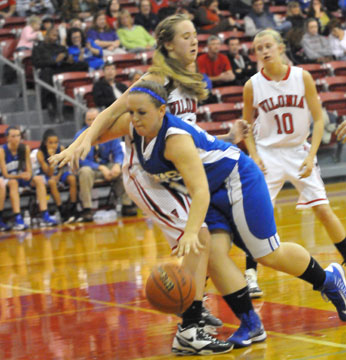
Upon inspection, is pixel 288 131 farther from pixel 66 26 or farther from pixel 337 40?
pixel 337 40

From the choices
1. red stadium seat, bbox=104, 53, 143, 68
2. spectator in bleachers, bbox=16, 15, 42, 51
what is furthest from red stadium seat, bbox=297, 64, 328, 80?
spectator in bleachers, bbox=16, 15, 42, 51

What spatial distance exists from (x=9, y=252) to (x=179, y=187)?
16.0 feet

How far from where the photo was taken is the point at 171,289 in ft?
13.0

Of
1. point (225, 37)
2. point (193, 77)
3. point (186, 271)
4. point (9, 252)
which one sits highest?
point (225, 37)

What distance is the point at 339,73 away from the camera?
51.8ft

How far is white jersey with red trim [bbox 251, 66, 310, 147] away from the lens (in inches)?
237

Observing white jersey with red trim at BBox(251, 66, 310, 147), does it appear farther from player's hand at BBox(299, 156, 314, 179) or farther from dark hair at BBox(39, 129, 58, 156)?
dark hair at BBox(39, 129, 58, 156)

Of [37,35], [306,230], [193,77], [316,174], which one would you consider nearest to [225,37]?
[37,35]

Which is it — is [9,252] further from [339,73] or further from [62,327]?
[339,73]

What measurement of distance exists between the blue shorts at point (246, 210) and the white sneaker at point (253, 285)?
1104 mm

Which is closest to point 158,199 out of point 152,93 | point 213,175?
point 213,175

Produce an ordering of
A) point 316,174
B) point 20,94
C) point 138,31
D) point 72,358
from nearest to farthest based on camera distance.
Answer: point 72,358, point 316,174, point 20,94, point 138,31

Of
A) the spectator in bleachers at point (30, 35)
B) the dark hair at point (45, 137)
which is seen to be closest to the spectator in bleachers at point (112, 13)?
the spectator in bleachers at point (30, 35)

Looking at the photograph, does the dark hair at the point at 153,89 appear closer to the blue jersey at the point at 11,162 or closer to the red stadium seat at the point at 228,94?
the blue jersey at the point at 11,162
